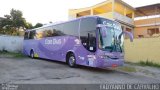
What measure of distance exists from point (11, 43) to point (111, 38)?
15950 mm

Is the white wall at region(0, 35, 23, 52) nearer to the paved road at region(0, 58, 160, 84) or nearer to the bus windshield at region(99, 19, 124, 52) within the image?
the paved road at region(0, 58, 160, 84)

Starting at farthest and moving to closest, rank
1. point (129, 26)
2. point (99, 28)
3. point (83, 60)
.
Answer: point (129, 26) → point (83, 60) → point (99, 28)

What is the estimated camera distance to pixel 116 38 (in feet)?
43.3

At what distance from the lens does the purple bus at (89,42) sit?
491 inches

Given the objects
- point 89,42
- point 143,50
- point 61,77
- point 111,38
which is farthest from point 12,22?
point 61,77

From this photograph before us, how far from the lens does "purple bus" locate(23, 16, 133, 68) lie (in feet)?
40.9

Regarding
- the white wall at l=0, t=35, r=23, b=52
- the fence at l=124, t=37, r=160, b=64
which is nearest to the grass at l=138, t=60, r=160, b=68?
the fence at l=124, t=37, r=160, b=64

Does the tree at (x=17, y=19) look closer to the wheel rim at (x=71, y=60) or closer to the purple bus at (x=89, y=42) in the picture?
the purple bus at (x=89, y=42)

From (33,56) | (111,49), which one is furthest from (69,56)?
(33,56)

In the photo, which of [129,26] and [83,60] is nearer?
[83,60]

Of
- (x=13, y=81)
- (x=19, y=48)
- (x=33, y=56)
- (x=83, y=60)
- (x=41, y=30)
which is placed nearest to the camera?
(x=13, y=81)

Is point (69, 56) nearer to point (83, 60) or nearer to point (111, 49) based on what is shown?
point (83, 60)

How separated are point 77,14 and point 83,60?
2098cm

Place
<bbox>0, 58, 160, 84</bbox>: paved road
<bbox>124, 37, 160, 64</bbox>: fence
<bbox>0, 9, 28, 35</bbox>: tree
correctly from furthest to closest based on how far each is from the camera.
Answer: <bbox>0, 9, 28, 35</bbox>: tree < <bbox>124, 37, 160, 64</bbox>: fence < <bbox>0, 58, 160, 84</bbox>: paved road
